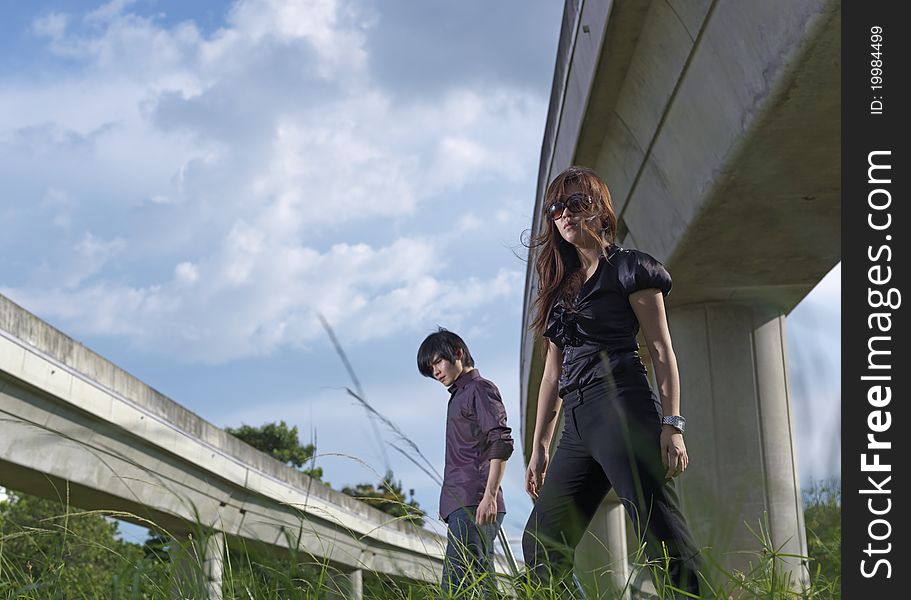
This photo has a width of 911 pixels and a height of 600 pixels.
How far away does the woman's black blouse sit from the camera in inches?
137

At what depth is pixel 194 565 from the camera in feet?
6.48

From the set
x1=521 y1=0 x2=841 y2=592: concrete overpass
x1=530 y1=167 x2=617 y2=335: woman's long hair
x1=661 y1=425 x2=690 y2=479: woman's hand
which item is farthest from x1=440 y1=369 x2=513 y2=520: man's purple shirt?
x1=661 y1=425 x2=690 y2=479: woman's hand

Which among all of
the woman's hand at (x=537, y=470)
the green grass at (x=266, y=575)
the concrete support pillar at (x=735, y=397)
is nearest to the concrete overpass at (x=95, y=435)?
the concrete support pillar at (x=735, y=397)

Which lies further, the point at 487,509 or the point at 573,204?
the point at 487,509

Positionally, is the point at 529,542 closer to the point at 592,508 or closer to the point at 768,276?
the point at 592,508

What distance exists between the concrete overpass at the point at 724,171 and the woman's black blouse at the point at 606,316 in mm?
1109

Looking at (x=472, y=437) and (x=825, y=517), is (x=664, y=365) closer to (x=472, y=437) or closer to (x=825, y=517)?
(x=825, y=517)

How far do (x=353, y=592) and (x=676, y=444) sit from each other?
138cm

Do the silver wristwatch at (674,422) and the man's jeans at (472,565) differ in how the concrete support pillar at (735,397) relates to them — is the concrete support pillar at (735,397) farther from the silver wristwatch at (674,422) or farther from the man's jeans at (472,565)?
the silver wristwatch at (674,422)

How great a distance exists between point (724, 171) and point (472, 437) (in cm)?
253

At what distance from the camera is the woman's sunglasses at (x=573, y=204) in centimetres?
365

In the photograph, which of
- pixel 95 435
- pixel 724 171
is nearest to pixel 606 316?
pixel 724 171
